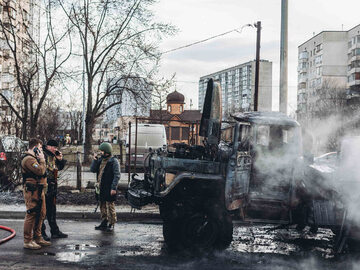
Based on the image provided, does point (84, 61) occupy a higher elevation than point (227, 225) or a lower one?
higher

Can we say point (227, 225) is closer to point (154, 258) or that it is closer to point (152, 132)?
point (154, 258)

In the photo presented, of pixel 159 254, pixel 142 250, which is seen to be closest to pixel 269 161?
pixel 159 254

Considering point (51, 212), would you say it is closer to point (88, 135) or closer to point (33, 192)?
point (33, 192)

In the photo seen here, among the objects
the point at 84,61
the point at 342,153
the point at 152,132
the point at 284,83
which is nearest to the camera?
the point at 342,153

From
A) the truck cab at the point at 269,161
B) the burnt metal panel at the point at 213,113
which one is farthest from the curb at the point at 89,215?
the burnt metal panel at the point at 213,113

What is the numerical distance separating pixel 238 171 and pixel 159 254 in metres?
1.78

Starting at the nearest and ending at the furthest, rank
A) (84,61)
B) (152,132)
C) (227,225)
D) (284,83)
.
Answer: (227,225), (284,83), (152,132), (84,61)

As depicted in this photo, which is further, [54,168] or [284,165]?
[54,168]

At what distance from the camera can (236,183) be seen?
22.1 ft

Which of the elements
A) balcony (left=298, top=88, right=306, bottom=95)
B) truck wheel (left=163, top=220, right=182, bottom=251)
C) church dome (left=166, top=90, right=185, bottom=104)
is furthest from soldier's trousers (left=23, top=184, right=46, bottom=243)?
balcony (left=298, top=88, right=306, bottom=95)

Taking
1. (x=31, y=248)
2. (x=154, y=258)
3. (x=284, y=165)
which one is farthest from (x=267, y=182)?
(x=31, y=248)

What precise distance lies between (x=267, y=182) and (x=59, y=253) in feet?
11.5

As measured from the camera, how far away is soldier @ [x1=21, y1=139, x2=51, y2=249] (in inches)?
278

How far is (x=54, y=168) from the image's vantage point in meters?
8.04
